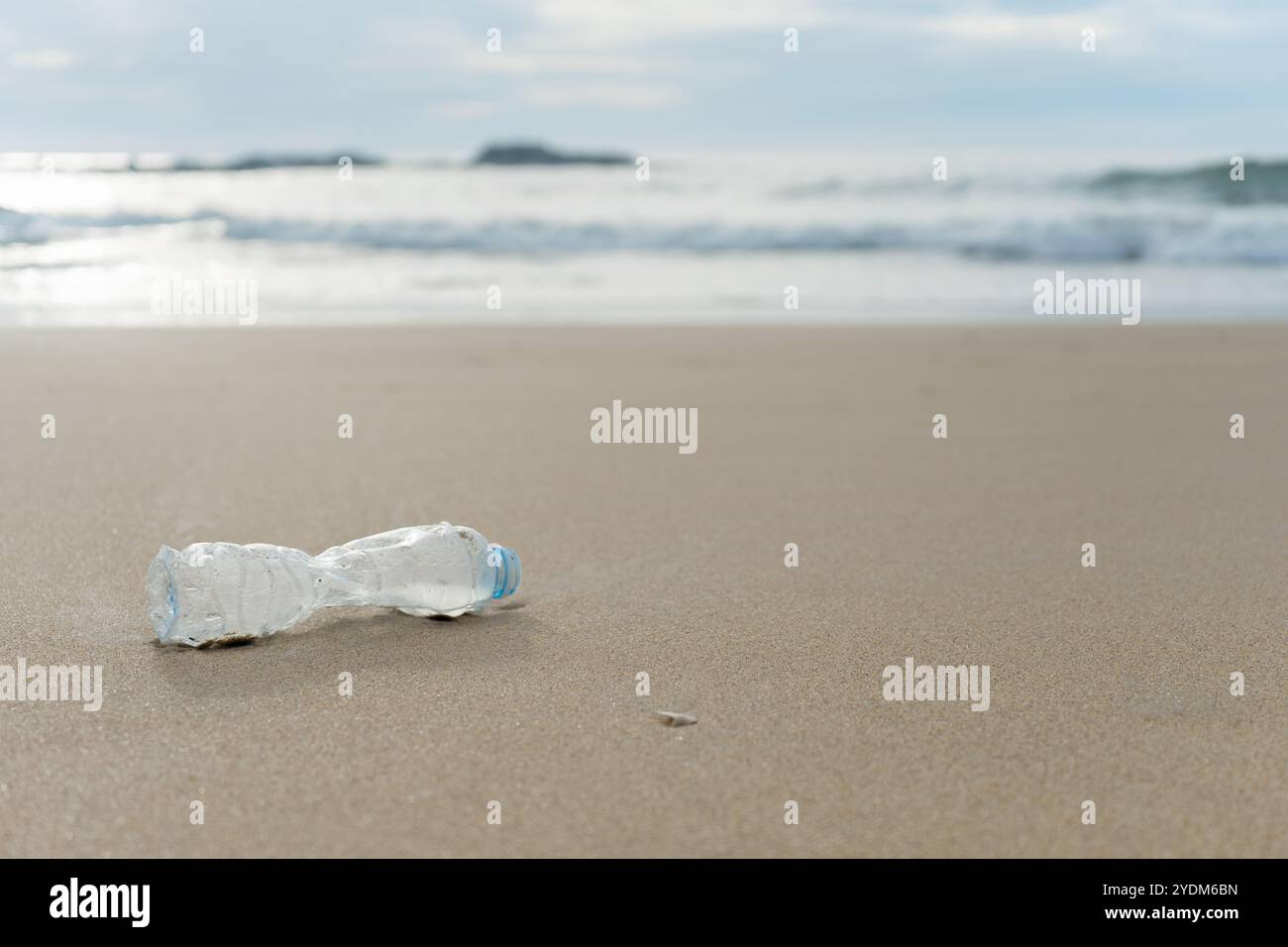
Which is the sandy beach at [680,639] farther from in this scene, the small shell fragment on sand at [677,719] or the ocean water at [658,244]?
the ocean water at [658,244]

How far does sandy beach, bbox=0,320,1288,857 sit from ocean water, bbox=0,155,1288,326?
4620mm

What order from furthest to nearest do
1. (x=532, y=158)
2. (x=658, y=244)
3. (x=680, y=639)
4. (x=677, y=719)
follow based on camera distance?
(x=532, y=158) < (x=658, y=244) < (x=680, y=639) < (x=677, y=719)

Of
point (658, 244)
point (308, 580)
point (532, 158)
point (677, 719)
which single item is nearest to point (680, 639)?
point (677, 719)

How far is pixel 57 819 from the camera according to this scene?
1598 millimetres

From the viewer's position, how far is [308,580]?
240 centimetres

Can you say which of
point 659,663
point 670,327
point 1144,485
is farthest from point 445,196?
point 659,663

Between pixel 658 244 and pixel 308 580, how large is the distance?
12133 mm

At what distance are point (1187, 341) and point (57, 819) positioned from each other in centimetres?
700

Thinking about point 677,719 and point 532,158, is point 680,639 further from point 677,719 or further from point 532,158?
point 532,158

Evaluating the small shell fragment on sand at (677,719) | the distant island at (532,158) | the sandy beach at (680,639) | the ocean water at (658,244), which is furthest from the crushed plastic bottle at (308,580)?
the distant island at (532,158)

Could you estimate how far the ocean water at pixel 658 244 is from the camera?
9695 millimetres

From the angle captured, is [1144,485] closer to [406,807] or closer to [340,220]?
[406,807]

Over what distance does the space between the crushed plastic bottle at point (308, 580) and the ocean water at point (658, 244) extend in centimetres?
638

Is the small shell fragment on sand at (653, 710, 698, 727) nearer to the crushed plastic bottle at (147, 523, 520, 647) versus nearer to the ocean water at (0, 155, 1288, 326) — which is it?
the crushed plastic bottle at (147, 523, 520, 647)
